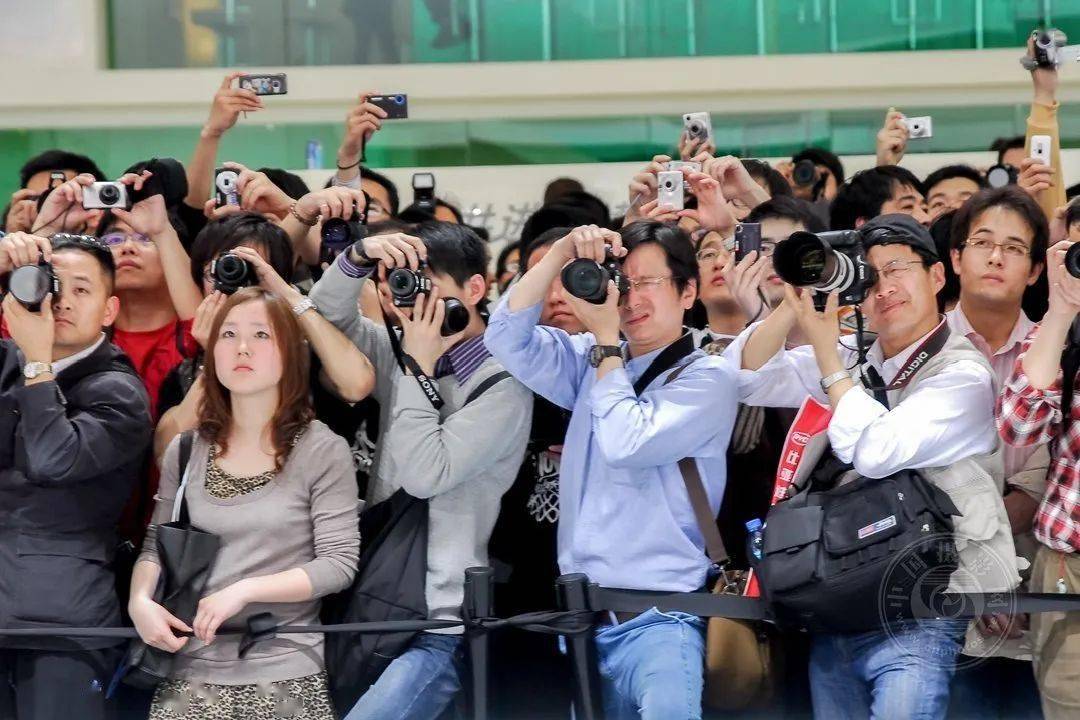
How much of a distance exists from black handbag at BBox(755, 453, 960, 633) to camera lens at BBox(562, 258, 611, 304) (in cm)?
58

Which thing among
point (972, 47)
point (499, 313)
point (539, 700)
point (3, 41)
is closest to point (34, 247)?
point (499, 313)

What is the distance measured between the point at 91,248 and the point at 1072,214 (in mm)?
2271

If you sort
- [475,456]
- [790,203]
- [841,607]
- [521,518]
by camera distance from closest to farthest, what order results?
[841,607], [475,456], [521,518], [790,203]

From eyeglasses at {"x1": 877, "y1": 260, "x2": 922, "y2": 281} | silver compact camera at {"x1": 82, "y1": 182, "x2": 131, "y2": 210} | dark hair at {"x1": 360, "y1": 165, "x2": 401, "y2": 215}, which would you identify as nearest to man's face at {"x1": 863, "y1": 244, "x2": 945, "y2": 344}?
eyeglasses at {"x1": 877, "y1": 260, "x2": 922, "y2": 281}

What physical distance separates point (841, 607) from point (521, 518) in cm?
81

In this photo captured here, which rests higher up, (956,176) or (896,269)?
(956,176)

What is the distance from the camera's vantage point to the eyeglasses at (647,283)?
318 centimetres

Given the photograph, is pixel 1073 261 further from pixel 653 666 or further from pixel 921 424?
pixel 653 666

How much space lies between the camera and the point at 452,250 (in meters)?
3.31

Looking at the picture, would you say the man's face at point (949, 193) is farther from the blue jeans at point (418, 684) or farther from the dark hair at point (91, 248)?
the dark hair at point (91, 248)

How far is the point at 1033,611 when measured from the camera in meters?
2.87

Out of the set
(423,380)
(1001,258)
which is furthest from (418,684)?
(1001,258)

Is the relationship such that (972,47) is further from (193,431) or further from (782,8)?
(193,431)

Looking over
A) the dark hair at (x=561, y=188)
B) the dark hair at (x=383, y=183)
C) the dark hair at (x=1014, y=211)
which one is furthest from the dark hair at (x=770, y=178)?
the dark hair at (x=1014, y=211)
